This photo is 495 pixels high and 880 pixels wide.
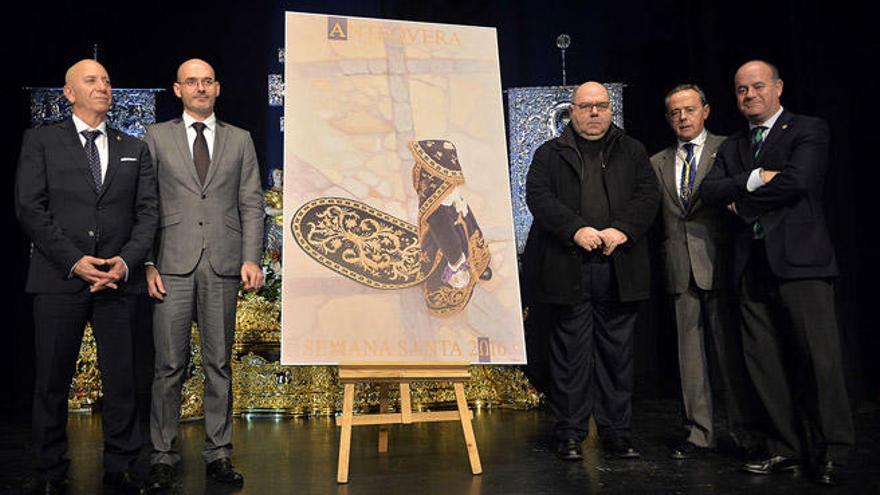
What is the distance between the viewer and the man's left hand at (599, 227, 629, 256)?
3.45 meters

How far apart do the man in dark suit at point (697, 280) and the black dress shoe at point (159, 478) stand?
2.05m

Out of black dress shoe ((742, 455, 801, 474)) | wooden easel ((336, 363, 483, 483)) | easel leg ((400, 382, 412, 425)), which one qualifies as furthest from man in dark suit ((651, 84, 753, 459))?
easel leg ((400, 382, 412, 425))

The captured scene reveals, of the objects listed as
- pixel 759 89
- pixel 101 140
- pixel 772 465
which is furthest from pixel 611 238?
pixel 101 140

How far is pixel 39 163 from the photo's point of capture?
9.93 ft

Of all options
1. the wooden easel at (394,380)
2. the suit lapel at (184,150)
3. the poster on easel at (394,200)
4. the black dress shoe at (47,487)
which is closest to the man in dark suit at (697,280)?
the poster on easel at (394,200)

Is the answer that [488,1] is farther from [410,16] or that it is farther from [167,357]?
[167,357]

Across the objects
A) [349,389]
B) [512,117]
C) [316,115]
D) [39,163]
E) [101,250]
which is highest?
[512,117]

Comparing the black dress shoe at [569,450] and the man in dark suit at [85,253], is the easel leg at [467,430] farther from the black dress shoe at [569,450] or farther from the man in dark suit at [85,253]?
the man in dark suit at [85,253]

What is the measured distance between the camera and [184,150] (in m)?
3.26

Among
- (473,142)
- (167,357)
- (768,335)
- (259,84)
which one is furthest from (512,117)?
(167,357)

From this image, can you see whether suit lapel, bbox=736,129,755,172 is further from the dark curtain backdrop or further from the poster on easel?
the dark curtain backdrop

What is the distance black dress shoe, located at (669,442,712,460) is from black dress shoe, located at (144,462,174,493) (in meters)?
2.04

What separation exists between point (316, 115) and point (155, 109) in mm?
2729

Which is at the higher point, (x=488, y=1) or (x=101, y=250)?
(x=488, y=1)
